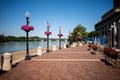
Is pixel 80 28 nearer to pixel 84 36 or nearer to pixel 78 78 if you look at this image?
pixel 84 36

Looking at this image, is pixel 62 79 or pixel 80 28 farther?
pixel 80 28

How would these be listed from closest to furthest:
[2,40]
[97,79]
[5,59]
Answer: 1. [97,79]
2. [5,59]
3. [2,40]

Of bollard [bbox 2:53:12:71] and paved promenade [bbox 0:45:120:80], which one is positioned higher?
bollard [bbox 2:53:12:71]

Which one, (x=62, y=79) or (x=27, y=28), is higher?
(x=27, y=28)

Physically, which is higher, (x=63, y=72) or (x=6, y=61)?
(x=6, y=61)

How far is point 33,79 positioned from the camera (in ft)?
27.5

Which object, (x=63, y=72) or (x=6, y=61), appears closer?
(x=63, y=72)

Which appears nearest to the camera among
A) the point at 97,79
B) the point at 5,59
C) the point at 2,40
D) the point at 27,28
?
the point at 97,79

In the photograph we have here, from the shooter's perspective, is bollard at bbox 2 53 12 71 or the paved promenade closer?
the paved promenade

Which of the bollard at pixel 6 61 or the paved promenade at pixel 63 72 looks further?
the bollard at pixel 6 61

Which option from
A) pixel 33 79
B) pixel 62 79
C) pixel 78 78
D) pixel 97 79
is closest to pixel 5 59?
pixel 33 79

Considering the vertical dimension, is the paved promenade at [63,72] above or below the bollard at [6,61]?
below

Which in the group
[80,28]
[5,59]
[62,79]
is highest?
[80,28]

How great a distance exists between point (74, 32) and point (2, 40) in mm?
87165
